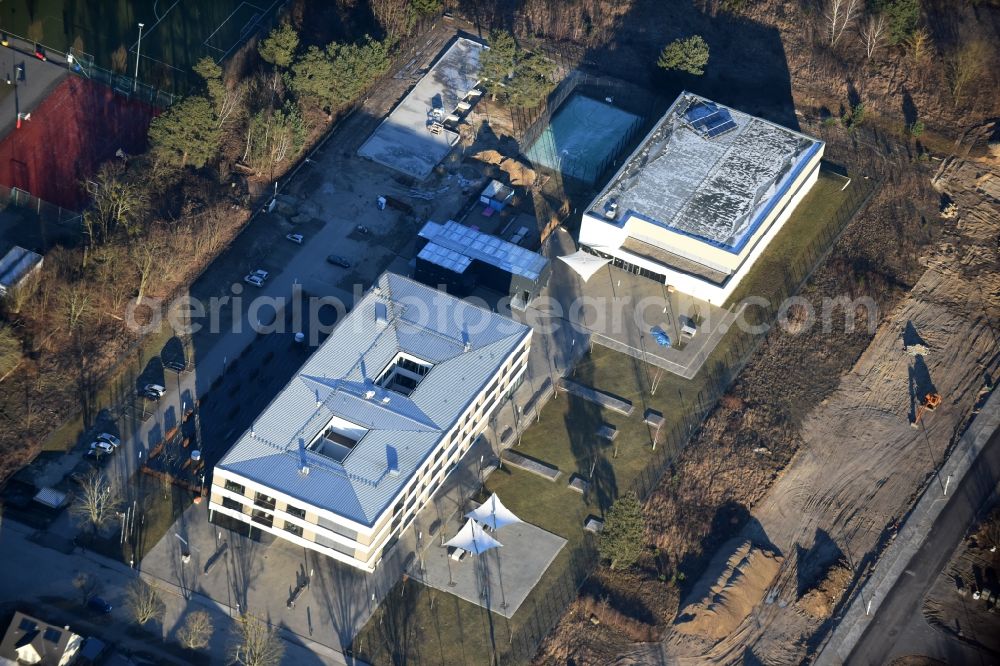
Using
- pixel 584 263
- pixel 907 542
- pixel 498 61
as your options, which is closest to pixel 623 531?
pixel 907 542

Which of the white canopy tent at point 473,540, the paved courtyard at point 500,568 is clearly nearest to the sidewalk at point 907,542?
the paved courtyard at point 500,568

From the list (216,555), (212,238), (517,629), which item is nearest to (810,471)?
(517,629)

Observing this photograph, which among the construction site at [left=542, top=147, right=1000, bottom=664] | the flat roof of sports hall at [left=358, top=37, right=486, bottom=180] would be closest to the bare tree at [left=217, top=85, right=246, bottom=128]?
the flat roof of sports hall at [left=358, top=37, right=486, bottom=180]

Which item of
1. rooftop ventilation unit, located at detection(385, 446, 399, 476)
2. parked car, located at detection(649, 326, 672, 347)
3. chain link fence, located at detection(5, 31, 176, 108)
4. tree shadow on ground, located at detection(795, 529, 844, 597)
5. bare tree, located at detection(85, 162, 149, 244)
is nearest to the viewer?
rooftop ventilation unit, located at detection(385, 446, 399, 476)

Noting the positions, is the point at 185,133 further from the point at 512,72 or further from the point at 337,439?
the point at 337,439

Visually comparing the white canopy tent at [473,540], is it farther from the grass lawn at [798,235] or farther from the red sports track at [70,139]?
the red sports track at [70,139]

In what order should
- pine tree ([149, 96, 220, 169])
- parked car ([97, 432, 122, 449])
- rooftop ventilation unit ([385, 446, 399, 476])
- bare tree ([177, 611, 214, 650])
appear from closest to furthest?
bare tree ([177, 611, 214, 650]), rooftop ventilation unit ([385, 446, 399, 476]), parked car ([97, 432, 122, 449]), pine tree ([149, 96, 220, 169])

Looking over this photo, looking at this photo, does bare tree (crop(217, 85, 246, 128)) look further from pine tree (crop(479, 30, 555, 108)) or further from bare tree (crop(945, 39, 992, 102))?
bare tree (crop(945, 39, 992, 102))
